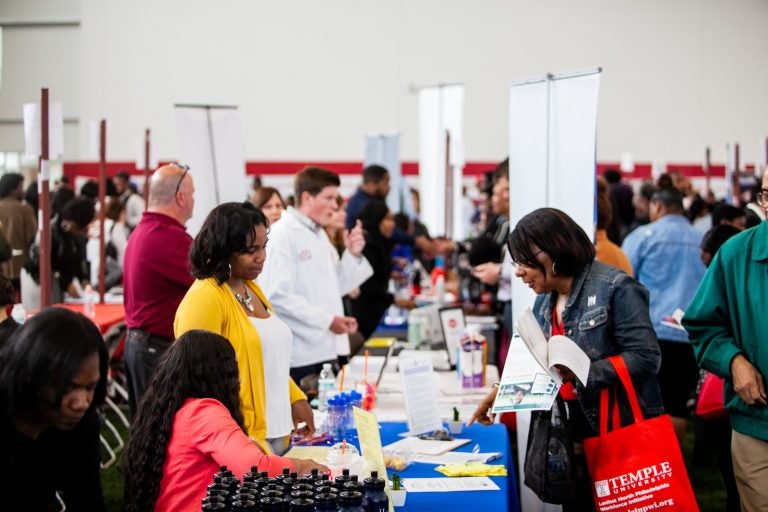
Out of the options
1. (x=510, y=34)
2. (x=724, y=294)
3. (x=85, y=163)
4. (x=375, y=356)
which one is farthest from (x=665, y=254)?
(x=85, y=163)

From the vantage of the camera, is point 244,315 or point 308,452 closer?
point 244,315

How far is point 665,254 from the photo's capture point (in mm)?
5496

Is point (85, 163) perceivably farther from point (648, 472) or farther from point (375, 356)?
point (648, 472)

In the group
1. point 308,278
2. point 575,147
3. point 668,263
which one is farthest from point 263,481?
point 668,263

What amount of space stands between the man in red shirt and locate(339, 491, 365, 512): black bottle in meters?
2.03

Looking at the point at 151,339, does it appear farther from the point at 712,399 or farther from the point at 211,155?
the point at 712,399

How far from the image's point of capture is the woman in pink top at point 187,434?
2.33m

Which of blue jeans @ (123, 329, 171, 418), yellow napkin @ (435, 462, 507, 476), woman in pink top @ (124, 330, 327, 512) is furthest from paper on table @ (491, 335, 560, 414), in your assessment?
blue jeans @ (123, 329, 171, 418)

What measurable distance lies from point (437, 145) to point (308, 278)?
17.5ft

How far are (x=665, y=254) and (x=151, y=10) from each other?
1187 cm

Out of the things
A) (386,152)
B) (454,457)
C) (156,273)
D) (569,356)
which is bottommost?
(454,457)


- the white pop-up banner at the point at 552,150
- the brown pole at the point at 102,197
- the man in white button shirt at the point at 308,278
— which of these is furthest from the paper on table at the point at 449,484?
the brown pole at the point at 102,197

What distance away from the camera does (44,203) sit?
4.43 meters

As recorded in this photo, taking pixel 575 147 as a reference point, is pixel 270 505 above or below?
below
